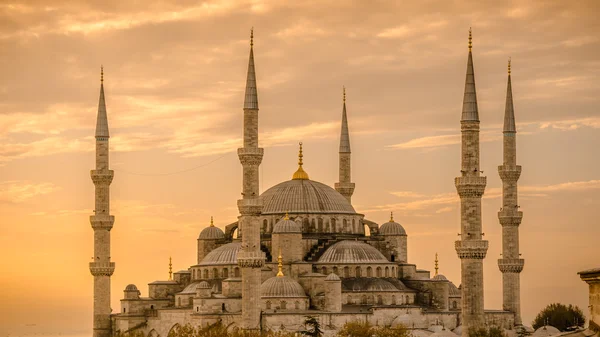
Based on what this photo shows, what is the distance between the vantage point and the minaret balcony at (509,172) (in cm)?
5206

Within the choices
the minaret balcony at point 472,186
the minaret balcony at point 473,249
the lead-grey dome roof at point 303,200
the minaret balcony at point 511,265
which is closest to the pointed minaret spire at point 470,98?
the minaret balcony at point 472,186

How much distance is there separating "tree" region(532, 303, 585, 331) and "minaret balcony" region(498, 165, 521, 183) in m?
11.1

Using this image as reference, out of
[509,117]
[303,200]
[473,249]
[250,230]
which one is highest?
[509,117]

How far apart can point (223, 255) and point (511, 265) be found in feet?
37.1

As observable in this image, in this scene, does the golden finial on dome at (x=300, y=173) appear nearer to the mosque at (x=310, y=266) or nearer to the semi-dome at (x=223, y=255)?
the mosque at (x=310, y=266)

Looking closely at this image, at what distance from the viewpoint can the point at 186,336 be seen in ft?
141

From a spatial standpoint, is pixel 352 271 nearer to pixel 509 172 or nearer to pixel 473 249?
pixel 509 172

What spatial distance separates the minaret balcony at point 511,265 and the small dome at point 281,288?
25.1 ft

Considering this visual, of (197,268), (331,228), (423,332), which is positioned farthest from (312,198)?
(423,332)

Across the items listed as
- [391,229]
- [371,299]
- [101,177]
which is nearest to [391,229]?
[391,229]

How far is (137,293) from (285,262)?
6.11 metres

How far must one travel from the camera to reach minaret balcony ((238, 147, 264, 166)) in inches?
1884

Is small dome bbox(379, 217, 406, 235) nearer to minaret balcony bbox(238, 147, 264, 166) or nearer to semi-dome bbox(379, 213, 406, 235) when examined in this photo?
semi-dome bbox(379, 213, 406, 235)

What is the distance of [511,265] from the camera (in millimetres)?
51125
